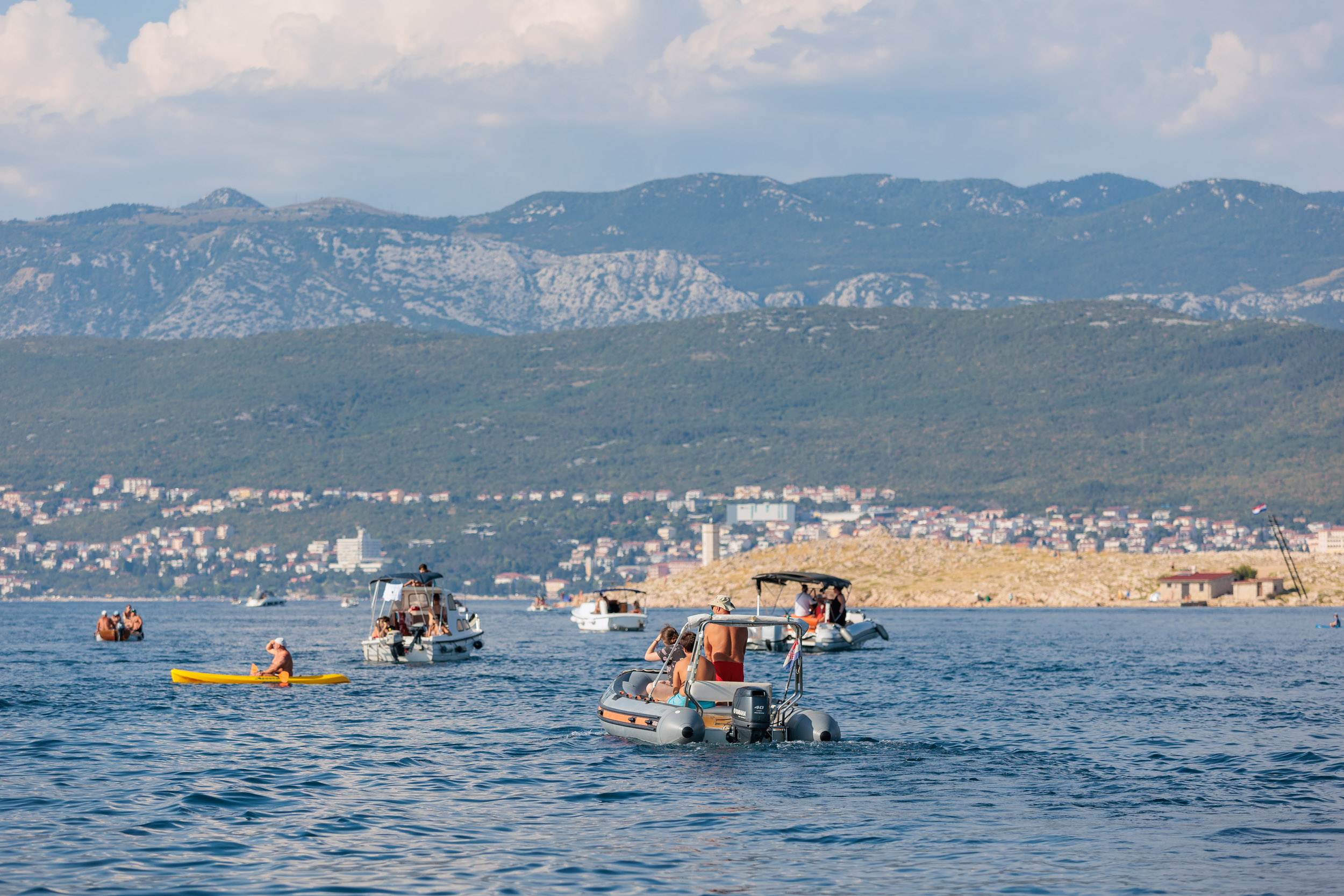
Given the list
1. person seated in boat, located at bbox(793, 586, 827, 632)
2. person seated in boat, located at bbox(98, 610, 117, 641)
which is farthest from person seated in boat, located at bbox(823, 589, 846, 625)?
person seated in boat, located at bbox(98, 610, 117, 641)

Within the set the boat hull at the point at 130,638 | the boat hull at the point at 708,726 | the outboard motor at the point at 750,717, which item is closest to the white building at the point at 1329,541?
the boat hull at the point at 130,638

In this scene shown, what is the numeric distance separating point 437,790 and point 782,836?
687 cm

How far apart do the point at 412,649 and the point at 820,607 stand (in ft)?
76.4

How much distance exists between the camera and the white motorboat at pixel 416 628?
54.7 m

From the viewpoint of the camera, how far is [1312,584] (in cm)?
13288

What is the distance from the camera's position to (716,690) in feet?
95.1

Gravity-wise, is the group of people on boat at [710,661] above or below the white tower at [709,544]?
below

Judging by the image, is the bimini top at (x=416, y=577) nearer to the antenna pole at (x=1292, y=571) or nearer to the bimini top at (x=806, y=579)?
the bimini top at (x=806, y=579)

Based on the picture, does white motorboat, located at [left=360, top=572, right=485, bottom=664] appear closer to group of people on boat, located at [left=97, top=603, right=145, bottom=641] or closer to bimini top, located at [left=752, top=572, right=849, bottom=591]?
bimini top, located at [left=752, top=572, right=849, bottom=591]

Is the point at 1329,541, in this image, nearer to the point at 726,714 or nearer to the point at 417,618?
the point at 417,618

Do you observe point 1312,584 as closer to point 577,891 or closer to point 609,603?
point 609,603

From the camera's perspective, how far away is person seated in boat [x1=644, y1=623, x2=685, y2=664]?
30.8 meters

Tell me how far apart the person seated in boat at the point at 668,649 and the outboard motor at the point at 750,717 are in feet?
7.83

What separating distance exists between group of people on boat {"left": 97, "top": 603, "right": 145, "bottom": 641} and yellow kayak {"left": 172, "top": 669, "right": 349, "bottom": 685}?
112 ft
